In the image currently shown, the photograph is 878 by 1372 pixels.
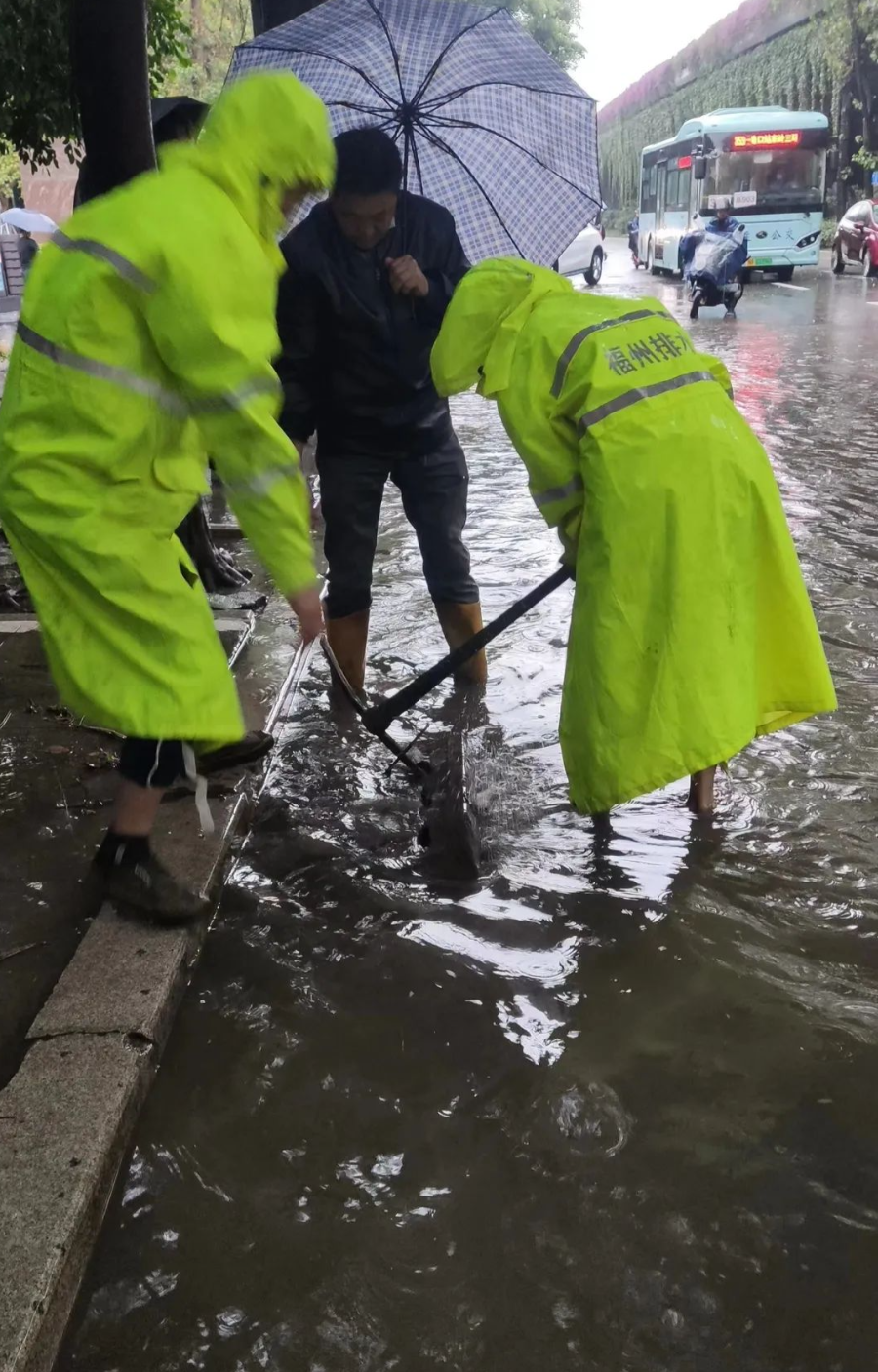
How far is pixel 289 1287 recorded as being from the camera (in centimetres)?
197

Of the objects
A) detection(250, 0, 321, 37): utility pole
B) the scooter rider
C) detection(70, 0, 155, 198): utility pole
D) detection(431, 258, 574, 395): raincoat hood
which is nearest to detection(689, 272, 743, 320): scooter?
the scooter rider

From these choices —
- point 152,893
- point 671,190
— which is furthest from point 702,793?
point 671,190

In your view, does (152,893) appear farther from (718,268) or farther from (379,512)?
(718,268)

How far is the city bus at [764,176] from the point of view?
2320cm

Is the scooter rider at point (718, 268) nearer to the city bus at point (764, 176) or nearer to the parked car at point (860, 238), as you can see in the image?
the city bus at point (764, 176)

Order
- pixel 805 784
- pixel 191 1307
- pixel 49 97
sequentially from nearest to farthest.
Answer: pixel 191 1307 → pixel 805 784 → pixel 49 97

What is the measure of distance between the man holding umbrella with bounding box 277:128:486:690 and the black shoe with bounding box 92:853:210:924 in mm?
1580

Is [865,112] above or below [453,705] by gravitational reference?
above

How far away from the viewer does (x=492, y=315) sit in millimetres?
2912

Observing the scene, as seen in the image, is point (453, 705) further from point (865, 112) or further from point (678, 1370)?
point (865, 112)

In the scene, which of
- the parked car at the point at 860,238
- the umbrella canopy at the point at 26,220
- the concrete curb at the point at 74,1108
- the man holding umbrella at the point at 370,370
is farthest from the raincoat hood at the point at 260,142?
the parked car at the point at 860,238

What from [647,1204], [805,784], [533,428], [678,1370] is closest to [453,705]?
[805,784]

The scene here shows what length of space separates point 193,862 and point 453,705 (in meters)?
1.48

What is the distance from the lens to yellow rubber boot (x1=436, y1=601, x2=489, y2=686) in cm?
430
